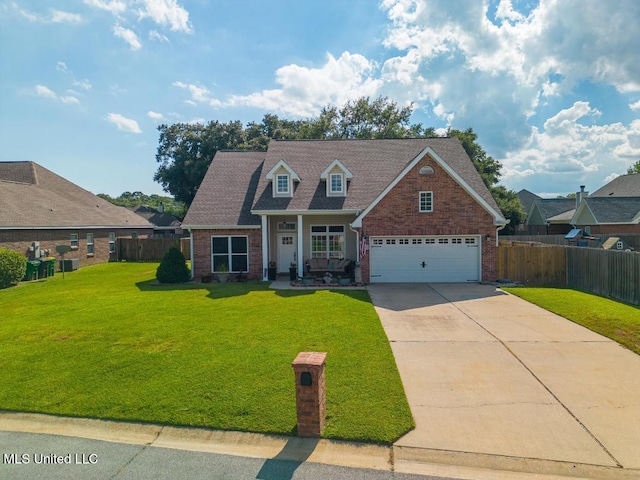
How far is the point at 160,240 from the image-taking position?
1198 inches

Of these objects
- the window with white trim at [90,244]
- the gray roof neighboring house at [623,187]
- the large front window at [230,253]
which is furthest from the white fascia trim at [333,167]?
the gray roof neighboring house at [623,187]

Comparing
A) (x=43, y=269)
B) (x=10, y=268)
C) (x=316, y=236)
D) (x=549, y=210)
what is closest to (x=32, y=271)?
(x=43, y=269)

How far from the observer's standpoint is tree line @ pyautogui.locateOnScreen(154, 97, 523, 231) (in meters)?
40.0

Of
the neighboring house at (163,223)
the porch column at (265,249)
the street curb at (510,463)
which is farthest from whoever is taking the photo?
the neighboring house at (163,223)

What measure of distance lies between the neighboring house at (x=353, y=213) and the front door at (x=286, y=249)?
5 cm

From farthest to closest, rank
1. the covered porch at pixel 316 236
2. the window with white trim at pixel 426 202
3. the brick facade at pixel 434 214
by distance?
the covered porch at pixel 316 236 < the window with white trim at pixel 426 202 < the brick facade at pixel 434 214

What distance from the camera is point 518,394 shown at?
20.3ft

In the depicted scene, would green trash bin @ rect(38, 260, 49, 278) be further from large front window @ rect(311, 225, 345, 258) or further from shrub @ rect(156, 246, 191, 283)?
large front window @ rect(311, 225, 345, 258)

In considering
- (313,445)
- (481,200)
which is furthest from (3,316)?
(481,200)

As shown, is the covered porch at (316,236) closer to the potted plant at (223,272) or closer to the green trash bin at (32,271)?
the potted plant at (223,272)

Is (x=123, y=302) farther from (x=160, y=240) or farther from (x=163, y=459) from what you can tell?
(x=160, y=240)

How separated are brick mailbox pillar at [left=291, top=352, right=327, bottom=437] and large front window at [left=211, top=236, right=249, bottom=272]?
14.3 meters

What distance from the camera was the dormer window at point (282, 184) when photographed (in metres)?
19.0

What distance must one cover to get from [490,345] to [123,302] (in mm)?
11851
